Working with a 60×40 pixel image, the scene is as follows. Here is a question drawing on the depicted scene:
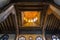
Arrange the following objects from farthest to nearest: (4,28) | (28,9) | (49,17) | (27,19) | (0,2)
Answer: (27,19) → (4,28) → (49,17) → (28,9) → (0,2)

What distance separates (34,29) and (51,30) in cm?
202

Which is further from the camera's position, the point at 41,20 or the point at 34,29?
the point at 34,29

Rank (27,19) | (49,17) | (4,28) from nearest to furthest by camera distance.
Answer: (49,17), (4,28), (27,19)

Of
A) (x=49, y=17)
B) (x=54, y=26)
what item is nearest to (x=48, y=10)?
(x=49, y=17)

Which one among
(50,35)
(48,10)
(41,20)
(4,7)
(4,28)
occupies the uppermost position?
(4,7)

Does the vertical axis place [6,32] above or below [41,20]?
below

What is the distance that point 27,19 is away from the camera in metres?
15.7

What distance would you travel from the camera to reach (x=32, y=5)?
10664 millimetres

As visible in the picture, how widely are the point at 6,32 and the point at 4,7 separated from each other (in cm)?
556

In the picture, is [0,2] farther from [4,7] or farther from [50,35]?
[50,35]

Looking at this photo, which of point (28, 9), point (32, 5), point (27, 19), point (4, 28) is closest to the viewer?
point (32, 5)

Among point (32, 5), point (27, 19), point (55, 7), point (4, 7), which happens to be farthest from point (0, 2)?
→ point (27, 19)

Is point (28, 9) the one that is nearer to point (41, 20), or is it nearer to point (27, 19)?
point (41, 20)

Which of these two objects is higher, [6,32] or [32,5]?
[32,5]
